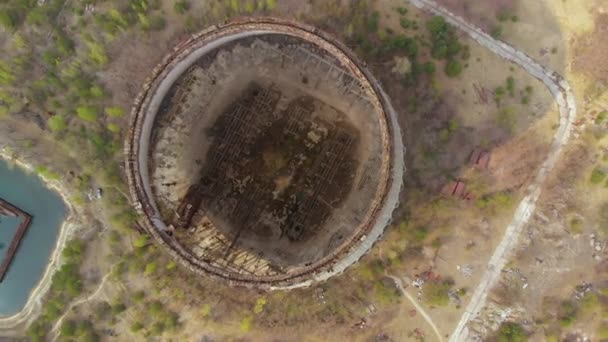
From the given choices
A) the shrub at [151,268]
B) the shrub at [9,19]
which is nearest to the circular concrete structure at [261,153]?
the shrub at [151,268]

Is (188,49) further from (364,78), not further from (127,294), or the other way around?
(127,294)

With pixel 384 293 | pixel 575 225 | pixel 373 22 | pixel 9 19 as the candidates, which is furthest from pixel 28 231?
pixel 575 225

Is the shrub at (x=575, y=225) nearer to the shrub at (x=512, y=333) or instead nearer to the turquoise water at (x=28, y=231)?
the shrub at (x=512, y=333)

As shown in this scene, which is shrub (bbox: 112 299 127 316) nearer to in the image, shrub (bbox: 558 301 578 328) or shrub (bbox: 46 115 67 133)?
shrub (bbox: 46 115 67 133)

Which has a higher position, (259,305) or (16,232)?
(259,305)

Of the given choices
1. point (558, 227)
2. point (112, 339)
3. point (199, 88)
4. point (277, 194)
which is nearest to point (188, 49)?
point (199, 88)

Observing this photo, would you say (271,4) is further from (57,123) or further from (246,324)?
(246,324)
